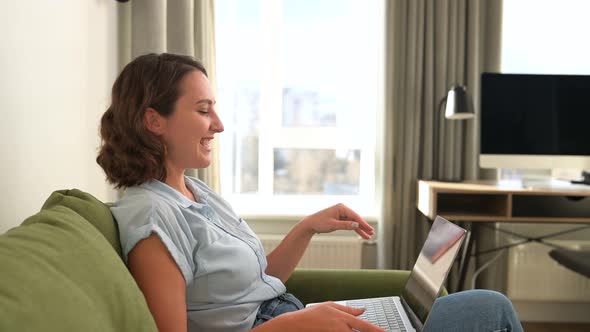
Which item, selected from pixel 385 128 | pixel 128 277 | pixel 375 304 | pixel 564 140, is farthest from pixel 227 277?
pixel 564 140

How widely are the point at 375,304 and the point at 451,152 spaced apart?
1.56 meters

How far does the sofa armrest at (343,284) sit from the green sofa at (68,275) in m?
0.71

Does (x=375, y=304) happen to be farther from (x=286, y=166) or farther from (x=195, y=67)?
(x=286, y=166)

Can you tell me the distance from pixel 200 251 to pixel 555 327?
2419 millimetres

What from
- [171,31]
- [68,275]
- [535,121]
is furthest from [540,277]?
[68,275]

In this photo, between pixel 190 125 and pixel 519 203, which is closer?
pixel 190 125

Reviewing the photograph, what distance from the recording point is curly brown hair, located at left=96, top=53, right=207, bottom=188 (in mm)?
1097

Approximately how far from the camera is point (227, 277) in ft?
3.56

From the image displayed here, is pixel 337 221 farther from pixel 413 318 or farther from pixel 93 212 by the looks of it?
pixel 93 212

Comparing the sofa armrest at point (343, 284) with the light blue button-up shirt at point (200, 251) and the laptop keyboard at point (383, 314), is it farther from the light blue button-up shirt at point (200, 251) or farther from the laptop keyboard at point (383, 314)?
the light blue button-up shirt at point (200, 251)

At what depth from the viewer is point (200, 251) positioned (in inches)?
41.7

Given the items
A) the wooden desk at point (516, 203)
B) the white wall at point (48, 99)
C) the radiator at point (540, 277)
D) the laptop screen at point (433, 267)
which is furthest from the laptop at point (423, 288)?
the radiator at point (540, 277)

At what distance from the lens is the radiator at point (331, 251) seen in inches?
109

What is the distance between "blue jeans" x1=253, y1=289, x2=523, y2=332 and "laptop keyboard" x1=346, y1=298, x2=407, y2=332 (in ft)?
0.29
